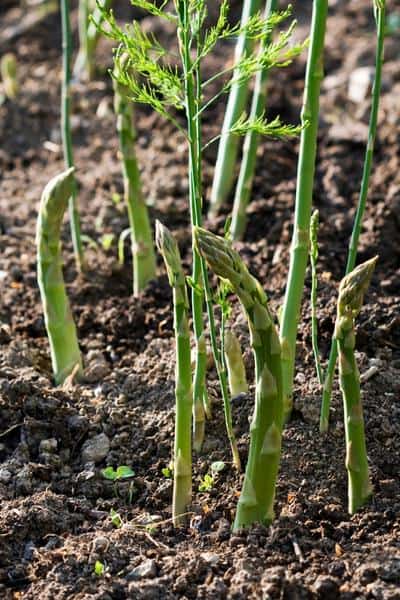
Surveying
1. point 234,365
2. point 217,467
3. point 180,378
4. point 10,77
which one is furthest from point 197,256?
point 10,77

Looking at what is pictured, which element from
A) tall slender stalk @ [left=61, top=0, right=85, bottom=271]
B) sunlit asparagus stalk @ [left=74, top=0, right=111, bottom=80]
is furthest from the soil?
sunlit asparagus stalk @ [left=74, top=0, right=111, bottom=80]

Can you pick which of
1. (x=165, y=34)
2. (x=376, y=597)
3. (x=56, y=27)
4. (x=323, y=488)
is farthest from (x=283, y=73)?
(x=376, y=597)

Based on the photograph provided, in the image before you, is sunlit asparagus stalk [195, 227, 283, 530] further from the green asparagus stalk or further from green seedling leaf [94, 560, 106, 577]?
the green asparagus stalk

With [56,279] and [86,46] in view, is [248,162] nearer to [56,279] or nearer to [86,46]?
[56,279]

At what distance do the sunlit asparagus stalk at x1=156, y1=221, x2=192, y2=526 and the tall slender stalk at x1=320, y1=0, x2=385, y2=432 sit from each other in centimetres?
34

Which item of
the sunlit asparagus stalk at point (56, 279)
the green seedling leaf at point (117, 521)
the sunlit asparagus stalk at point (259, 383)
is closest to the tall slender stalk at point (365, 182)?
the sunlit asparagus stalk at point (259, 383)

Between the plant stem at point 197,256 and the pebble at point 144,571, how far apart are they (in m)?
0.36

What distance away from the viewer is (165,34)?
5.09 m

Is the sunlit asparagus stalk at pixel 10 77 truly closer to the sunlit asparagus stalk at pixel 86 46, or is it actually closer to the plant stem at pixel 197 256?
the sunlit asparagus stalk at pixel 86 46

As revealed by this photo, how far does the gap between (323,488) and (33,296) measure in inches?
56.6

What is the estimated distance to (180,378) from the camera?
2.15m

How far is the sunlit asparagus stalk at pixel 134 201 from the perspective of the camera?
316cm

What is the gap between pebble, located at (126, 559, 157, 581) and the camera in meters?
2.06

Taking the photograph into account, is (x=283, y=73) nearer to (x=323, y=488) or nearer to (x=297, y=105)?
(x=297, y=105)
